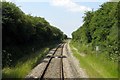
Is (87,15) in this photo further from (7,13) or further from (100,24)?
(7,13)

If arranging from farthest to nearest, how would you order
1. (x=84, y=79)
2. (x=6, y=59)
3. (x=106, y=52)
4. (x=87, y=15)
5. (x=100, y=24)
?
(x=87, y=15) → (x=100, y=24) → (x=106, y=52) → (x=6, y=59) → (x=84, y=79)

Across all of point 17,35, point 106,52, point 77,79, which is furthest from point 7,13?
point 77,79

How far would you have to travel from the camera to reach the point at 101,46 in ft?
117

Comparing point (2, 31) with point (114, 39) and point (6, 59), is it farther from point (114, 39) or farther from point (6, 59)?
point (114, 39)

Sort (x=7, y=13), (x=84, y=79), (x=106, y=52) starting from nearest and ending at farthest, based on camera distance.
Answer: (x=84, y=79)
(x=106, y=52)
(x=7, y=13)

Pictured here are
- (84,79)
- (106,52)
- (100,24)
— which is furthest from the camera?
(100,24)

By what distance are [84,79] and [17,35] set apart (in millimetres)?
19755

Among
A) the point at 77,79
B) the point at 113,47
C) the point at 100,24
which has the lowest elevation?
the point at 77,79

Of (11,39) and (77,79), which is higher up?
(11,39)

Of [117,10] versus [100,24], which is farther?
[100,24]

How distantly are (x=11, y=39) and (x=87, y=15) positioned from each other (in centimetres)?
2580

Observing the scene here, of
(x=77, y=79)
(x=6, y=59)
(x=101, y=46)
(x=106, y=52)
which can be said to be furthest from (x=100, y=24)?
(x=77, y=79)

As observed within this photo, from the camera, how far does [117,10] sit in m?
27.2

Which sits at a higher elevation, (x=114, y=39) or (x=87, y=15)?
(x=87, y=15)
